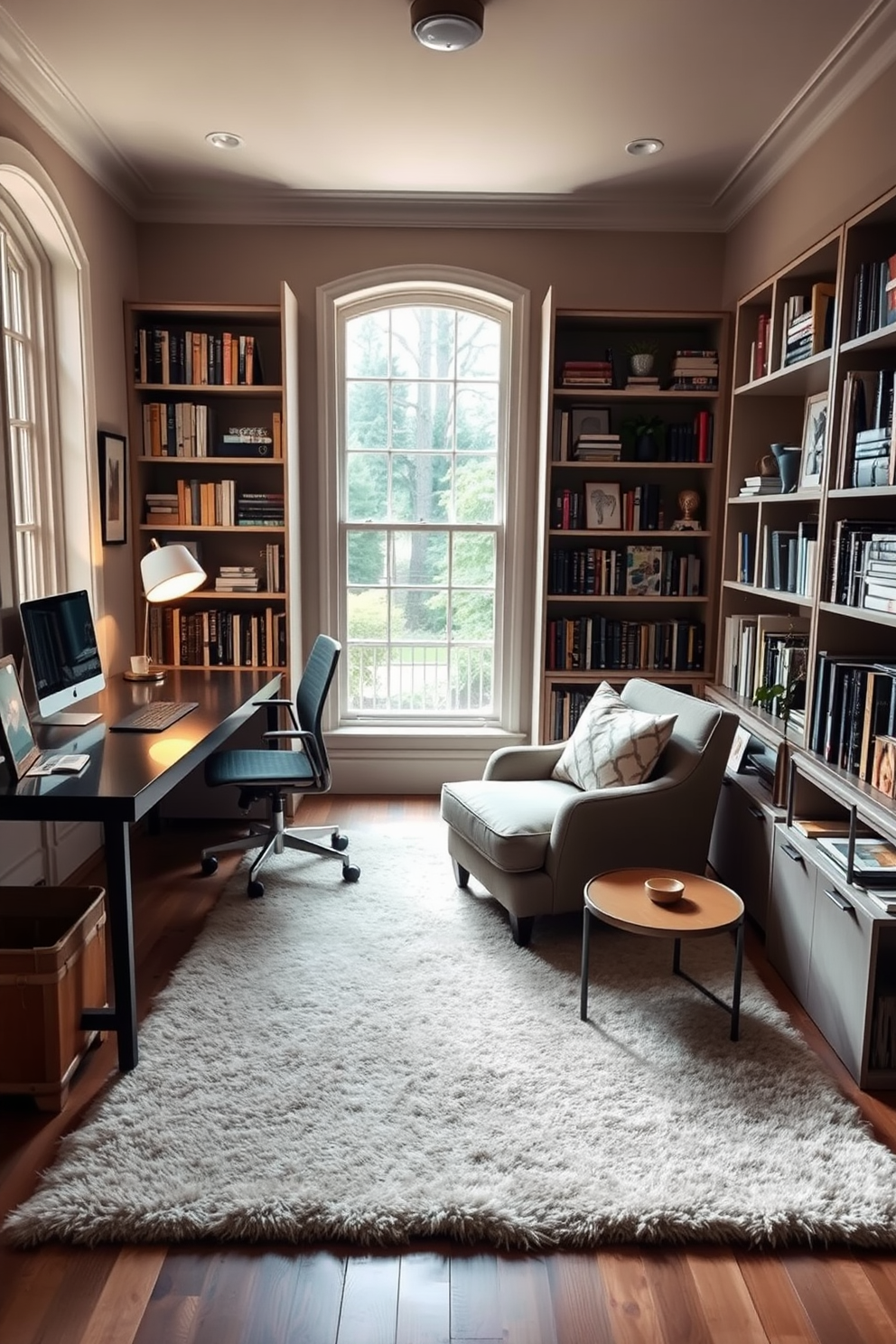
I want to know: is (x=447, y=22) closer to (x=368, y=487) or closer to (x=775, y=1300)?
(x=368, y=487)

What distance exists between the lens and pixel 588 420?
174 inches

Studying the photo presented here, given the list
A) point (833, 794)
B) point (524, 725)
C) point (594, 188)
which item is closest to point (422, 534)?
point (524, 725)

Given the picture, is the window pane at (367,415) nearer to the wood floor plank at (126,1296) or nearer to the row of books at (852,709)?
the row of books at (852,709)

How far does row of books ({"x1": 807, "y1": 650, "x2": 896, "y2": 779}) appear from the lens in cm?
263

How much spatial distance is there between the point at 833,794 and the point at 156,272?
12.2 ft

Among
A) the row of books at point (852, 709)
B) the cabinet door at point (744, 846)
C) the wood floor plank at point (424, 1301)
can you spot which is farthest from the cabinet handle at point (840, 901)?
the wood floor plank at point (424, 1301)

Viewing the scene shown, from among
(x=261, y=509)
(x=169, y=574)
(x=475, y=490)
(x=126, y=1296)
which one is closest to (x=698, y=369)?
(x=475, y=490)

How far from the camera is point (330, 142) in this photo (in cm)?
363

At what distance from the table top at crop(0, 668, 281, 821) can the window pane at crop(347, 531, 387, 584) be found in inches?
32.0

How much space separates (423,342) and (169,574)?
1787 millimetres

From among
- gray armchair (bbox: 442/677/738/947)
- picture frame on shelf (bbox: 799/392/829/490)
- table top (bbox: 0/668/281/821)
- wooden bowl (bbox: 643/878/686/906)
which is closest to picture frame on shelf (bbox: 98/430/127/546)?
table top (bbox: 0/668/281/821)

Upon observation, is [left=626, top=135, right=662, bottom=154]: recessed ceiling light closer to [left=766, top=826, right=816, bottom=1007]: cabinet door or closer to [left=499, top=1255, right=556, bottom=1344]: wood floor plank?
[left=766, top=826, right=816, bottom=1007]: cabinet door

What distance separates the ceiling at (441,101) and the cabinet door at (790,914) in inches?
94.1

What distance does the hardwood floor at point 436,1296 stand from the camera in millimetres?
1642
